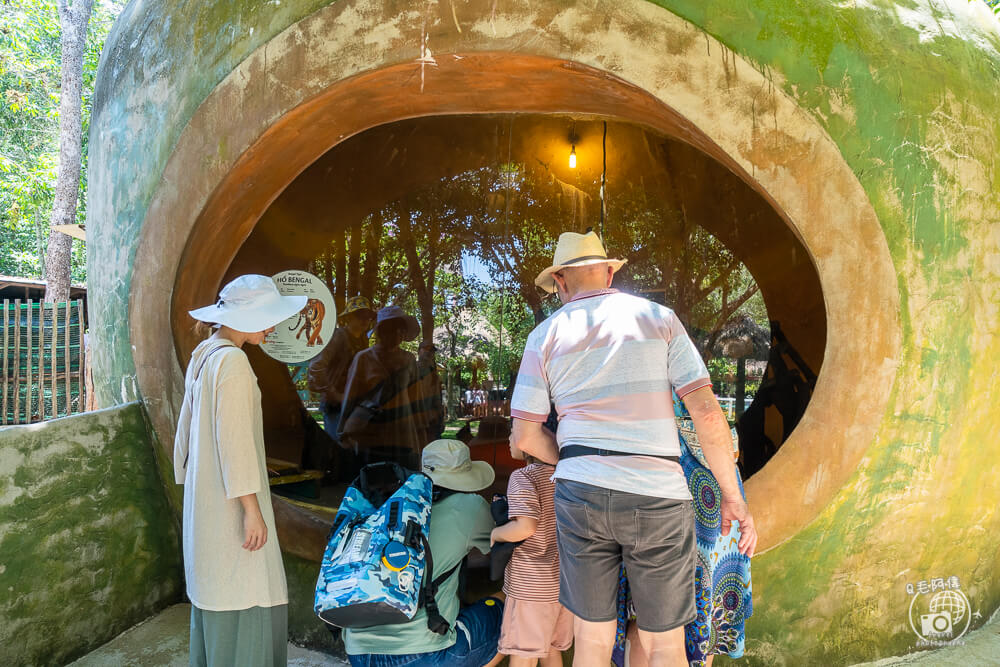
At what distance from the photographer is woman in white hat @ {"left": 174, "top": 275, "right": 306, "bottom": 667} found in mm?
2398

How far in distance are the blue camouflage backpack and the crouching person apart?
0.06 metres

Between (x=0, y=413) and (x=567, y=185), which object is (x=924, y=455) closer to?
(x=567, y=185)

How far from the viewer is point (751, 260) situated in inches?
194

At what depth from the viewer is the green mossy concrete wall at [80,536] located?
295cm

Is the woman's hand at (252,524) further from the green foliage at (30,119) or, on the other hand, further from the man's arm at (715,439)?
the green foliage at (30,119)

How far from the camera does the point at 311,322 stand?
4.39 meters

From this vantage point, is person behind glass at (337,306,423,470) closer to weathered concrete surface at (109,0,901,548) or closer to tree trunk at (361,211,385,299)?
tree trunk at (361,211,385,299)

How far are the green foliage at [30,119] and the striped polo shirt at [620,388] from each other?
14.5 meters

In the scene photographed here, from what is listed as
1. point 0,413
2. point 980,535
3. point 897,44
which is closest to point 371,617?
point 980,535

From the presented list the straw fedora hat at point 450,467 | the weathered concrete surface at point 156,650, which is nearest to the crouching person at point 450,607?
the straw fedora hat at point 450,467

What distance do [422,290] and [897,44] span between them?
10.3 feet

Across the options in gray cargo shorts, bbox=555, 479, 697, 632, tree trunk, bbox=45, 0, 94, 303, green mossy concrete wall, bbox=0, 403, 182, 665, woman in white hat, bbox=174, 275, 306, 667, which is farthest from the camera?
tree trunk, bbox=45, 0, 94, 303

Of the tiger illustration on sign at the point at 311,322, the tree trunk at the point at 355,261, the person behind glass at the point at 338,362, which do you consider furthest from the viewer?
the tree trunk at the point at 355,261

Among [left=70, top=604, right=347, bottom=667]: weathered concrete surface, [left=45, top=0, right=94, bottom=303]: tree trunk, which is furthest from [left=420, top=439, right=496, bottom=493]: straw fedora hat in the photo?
[left=45, top=0, right=94, bottom=303]: tree trunk
